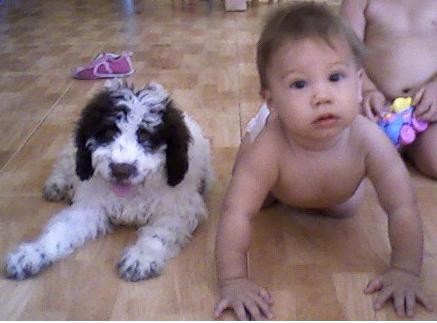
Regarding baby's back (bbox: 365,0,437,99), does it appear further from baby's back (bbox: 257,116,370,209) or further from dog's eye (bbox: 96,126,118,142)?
dog's eye (bbox: 96,126,118,142)

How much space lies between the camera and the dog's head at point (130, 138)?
1.26 m

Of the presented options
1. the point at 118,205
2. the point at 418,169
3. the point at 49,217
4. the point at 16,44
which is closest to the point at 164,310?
the point at 118,205

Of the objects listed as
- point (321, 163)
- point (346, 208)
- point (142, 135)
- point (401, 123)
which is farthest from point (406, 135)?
point (142, 135)

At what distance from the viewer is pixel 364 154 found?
123cm

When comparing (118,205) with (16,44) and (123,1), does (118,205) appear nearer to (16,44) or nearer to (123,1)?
(16,44)

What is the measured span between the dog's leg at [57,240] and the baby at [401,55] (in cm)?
78

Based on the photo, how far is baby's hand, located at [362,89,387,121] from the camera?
1.70m

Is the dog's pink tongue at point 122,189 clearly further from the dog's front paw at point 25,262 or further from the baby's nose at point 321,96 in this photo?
the baby's nose at point 321,96

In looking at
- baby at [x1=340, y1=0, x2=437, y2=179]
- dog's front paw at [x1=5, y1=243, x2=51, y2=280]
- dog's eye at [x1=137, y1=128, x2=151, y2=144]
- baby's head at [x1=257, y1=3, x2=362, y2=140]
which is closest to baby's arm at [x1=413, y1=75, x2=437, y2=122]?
baby at [x1=340, y1=0, x2=437, y2=179]

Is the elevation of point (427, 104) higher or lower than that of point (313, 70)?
lower

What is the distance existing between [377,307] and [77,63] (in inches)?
87.9

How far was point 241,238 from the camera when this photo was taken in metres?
1.14

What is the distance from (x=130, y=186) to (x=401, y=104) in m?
0.77

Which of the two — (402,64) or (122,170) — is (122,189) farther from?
(402,64)
